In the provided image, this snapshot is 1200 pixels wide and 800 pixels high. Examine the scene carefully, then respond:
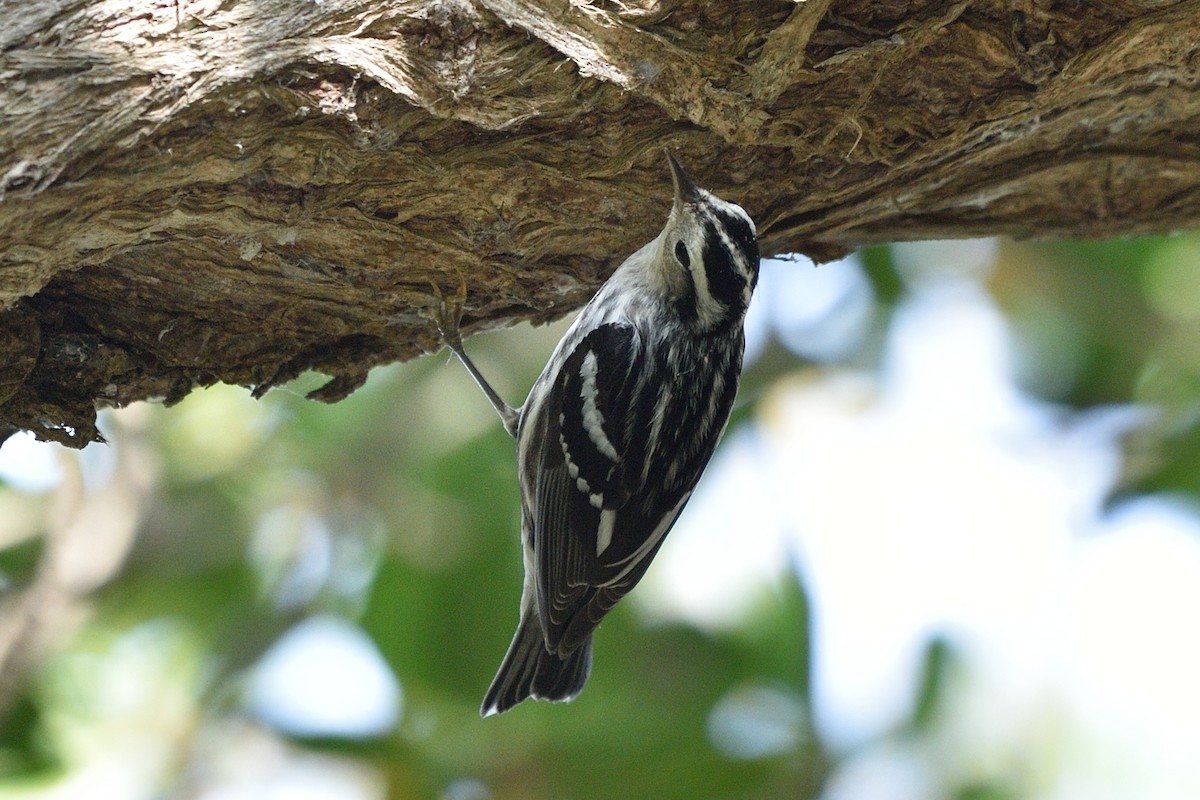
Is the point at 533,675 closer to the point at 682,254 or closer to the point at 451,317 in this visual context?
the point at 451,317

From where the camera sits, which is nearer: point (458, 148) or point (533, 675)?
point (458, 148)

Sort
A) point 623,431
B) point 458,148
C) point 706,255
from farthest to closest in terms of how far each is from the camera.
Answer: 1. point 623,431
2. point 706,255
3. point 458,148

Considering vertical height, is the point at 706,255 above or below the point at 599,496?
above

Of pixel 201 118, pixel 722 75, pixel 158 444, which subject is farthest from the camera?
pixel 158 444

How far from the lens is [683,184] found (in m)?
3.12

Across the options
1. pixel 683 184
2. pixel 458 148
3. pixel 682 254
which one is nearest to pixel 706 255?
pixel 682 254

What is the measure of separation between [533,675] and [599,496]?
69 cm

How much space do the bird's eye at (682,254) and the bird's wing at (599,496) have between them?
318 mm

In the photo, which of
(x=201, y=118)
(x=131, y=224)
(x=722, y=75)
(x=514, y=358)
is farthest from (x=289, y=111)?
(x=514, y=358)

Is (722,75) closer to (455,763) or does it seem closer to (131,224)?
(131,224)

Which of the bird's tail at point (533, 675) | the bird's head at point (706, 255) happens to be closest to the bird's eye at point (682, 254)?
the bird's head at point (706, 255)

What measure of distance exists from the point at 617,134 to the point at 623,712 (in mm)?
2643

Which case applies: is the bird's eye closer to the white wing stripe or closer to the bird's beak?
the bird's beak

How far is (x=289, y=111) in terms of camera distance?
2648 millimetres
